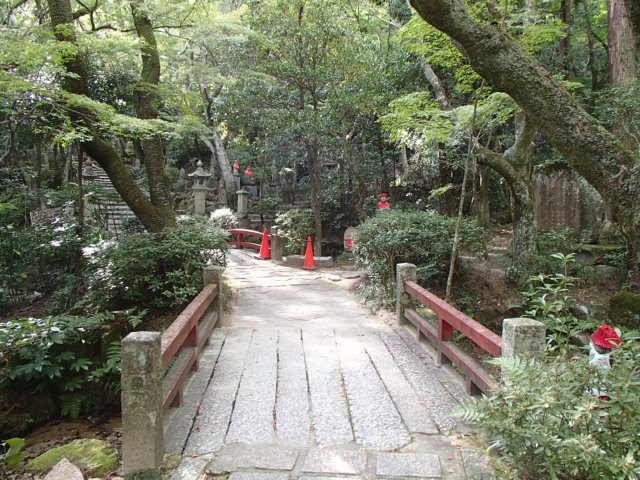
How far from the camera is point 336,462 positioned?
2.84 meters

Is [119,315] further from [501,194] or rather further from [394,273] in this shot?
[501,194]

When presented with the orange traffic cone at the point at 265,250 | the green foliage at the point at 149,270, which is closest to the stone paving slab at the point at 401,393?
the green foliage at the point at 149,270

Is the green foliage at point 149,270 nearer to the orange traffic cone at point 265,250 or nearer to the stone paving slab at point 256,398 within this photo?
the stone paving slab at point 256,398

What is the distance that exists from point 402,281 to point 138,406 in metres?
3.96

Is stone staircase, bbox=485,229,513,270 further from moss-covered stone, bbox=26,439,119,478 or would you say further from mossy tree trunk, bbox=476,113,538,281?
moss-covered stone, bbox=26,439,119,478

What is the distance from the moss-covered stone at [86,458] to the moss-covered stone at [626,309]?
6.85 m

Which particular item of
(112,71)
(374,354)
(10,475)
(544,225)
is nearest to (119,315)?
(10,475)

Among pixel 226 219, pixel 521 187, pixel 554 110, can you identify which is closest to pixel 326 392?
pixel 554 110

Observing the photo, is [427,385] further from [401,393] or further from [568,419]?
[568,419]

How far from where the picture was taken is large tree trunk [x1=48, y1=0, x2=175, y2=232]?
22.3ft

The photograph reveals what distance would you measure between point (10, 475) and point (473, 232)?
6.62 m

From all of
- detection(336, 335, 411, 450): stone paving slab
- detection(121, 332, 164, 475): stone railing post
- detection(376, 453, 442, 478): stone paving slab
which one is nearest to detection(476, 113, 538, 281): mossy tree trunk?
detection(336, 335, 411, 450): stone paving slab

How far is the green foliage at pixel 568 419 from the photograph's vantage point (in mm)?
1947

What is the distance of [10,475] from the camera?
3596mm
